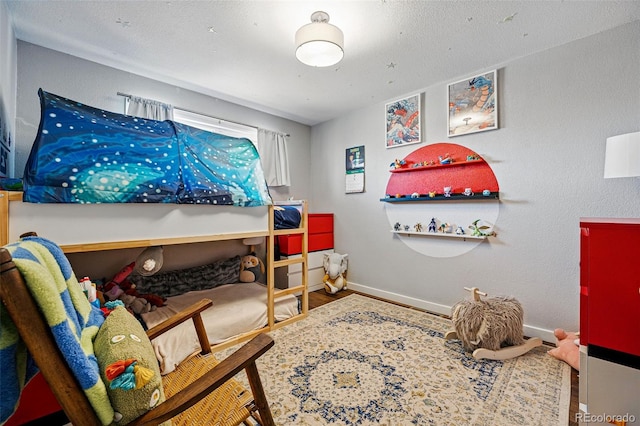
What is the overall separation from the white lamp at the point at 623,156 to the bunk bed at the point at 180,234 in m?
2.30

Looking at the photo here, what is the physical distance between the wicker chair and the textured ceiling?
194cm

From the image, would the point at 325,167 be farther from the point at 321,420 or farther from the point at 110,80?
the point at 321,420

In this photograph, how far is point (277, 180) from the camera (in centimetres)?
372

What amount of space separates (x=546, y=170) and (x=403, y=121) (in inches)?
58.5

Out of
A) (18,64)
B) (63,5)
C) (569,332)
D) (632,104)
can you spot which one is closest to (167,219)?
(63,5)

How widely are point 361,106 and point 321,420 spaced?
335cm

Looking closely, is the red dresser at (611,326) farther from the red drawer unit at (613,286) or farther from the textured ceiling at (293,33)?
the textured ceiling at (293,33)

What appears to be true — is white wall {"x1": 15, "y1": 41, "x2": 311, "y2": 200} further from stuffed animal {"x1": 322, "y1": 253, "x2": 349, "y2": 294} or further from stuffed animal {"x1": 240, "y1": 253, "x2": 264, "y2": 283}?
stuffed animal {"x1": 322, "y1": 253, "x2": 349, "y2": 294}

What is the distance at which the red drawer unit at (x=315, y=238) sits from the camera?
3.33m

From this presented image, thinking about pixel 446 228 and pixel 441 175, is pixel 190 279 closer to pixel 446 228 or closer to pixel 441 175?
pixel 446 228

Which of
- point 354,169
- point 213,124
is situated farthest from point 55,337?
point 354,169

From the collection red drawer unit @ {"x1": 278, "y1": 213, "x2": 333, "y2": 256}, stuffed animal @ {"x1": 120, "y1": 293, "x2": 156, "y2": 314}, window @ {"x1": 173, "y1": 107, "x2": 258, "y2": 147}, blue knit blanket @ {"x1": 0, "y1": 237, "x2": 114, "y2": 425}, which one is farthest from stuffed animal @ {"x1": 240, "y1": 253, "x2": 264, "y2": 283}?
blue knit blanket @ {"x1": 0, "y1": 237, "x2": 114, "y2": 425}

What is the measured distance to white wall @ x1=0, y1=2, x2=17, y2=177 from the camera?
1.66 metres

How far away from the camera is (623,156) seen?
1.63 m
